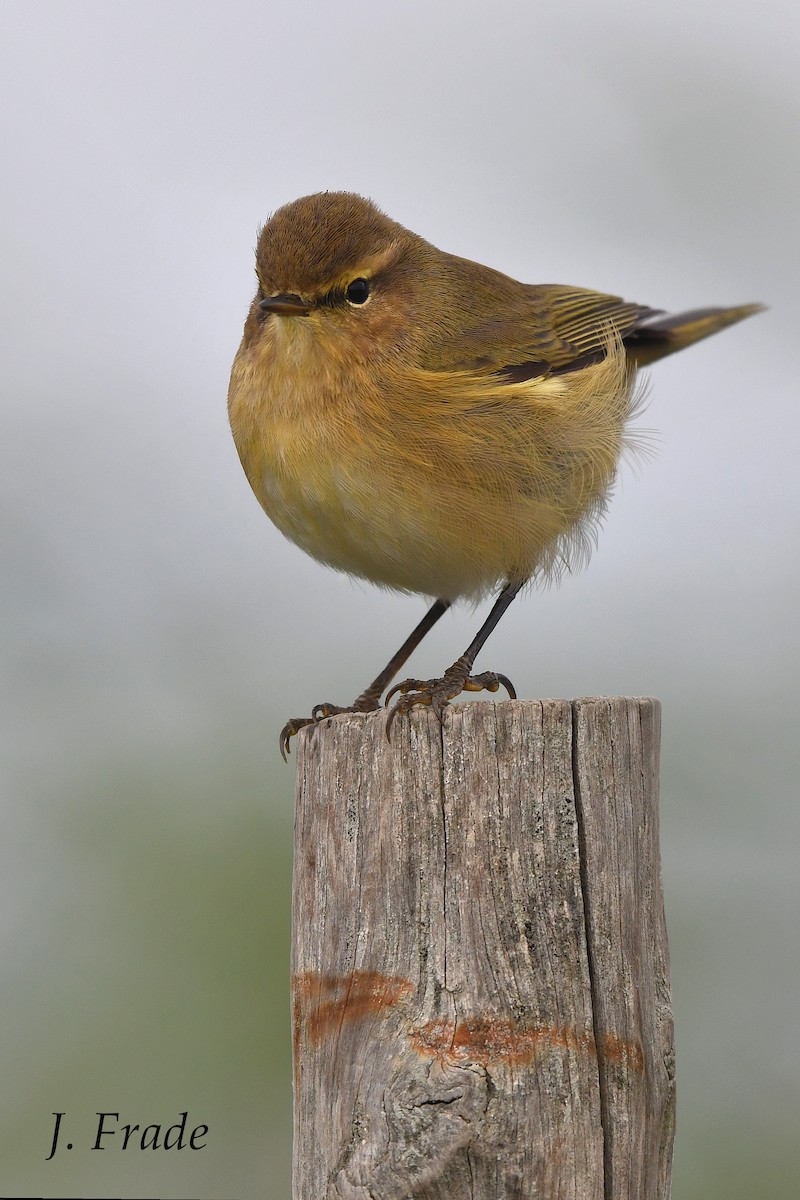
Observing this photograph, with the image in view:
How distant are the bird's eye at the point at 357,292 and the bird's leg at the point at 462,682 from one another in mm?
1110

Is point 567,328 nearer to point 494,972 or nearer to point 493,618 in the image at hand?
point 493,618

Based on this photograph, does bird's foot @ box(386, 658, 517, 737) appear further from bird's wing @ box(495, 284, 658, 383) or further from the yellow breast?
bird's wing @ box(495, 284, 658, 383)

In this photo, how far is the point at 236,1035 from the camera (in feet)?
16.2

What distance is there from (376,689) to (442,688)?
2.70 ft

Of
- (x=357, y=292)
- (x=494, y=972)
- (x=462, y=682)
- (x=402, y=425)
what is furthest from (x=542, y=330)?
(x=494, y=972)

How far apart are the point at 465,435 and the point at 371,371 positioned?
1.17 feet

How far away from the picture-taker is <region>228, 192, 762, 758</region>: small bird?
3.77m

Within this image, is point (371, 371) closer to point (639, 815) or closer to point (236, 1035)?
point (639, 815)

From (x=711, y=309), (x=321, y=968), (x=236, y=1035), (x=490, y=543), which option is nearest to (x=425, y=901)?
(x=321, y=968)

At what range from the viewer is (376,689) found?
4.44m

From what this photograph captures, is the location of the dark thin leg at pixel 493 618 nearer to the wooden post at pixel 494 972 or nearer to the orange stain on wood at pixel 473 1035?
the wooden post at pixel 494 972

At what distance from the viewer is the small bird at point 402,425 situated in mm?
3770

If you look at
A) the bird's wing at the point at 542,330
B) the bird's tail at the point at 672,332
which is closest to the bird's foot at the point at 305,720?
the bird's wing at the point at 542,330

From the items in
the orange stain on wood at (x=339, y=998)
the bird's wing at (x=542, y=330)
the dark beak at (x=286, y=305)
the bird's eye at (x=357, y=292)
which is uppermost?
the bird's wing at (x=542, y=330)
